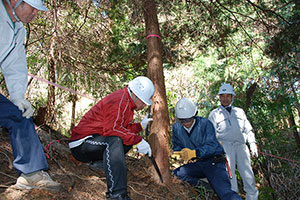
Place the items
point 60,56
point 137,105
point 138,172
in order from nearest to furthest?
point 137,105
point 138,172
point 60,56

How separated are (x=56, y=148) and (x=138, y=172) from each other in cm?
127

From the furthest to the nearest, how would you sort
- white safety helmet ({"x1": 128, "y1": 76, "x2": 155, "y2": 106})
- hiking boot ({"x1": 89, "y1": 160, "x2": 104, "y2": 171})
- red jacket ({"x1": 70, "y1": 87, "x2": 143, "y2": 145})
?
hiking boot ({"x1": 89, "y1": 160, "x2": 104, "y2": 171})
white safety helmet ({"x1": 128, "y1": 76, "x2": 155, "y2": 106})
red jacket ({"x1": 70, "y1": 87, "x2": 143, "y2": 145})

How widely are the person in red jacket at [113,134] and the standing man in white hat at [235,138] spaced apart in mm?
2122

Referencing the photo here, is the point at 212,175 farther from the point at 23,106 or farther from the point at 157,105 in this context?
the point at 23,106

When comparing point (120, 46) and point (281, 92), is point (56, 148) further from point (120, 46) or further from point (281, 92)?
point (281, 92)

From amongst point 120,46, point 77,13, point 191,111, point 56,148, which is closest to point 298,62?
point 191,111

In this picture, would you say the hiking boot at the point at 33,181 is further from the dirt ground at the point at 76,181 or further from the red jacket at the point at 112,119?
the red jacket at the point at 112,119

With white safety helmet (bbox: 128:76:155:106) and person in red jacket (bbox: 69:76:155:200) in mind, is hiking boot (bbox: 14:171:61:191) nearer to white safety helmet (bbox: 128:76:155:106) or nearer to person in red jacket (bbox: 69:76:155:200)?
person in red jacket (bbox: 69:76:155:200)

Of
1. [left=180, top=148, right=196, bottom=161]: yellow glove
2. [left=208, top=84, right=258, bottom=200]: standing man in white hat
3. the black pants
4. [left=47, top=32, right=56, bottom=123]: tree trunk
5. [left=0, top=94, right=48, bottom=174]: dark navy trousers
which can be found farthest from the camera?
[left=47, top=32, right=56, bottom=123]: tree trunk

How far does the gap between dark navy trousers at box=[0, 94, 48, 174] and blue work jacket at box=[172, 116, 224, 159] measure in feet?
7.30

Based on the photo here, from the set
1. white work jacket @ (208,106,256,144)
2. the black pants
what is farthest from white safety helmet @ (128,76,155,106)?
white work jacket @ (208,106,256,144)

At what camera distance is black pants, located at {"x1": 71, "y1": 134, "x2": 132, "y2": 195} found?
2.67 metres

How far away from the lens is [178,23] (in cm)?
712

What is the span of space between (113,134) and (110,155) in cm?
26
